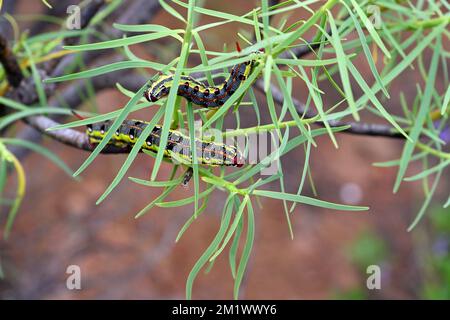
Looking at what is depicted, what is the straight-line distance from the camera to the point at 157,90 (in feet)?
1.38

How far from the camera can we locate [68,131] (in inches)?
23.6

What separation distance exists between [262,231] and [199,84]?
160cm

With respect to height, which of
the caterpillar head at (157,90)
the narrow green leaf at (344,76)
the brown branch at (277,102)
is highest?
the brown branch at (277,102)

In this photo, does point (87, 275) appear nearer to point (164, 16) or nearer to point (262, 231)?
point (262, 231)

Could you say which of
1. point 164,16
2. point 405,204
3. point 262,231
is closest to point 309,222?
point 262,231

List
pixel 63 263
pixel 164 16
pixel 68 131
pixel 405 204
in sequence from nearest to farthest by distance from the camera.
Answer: pixel 68 131 < pixel 63 263 < pixel 405 204 < pixel 164 16

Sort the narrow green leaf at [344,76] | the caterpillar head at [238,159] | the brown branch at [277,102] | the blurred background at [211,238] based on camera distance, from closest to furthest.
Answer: the narrow green leaf at [344,76] < the caterpillar head at [238,159] < the brown branch at [277,102] < the blurred background at [211,238]

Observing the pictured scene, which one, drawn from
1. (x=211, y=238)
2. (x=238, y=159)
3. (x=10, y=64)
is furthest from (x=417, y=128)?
(x=211, y=238)

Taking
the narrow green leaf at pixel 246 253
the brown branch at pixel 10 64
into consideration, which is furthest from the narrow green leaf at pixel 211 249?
the brown branch at pixel 10 64

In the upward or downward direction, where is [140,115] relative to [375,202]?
upward

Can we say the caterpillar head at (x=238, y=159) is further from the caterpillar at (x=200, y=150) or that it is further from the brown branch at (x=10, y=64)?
the brown branch at (x=10, y=64)

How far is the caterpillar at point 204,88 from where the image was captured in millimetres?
420

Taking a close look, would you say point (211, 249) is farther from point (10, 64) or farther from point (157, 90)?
point (10, 64)

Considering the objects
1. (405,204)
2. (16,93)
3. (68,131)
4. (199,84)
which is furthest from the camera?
(405,204)
